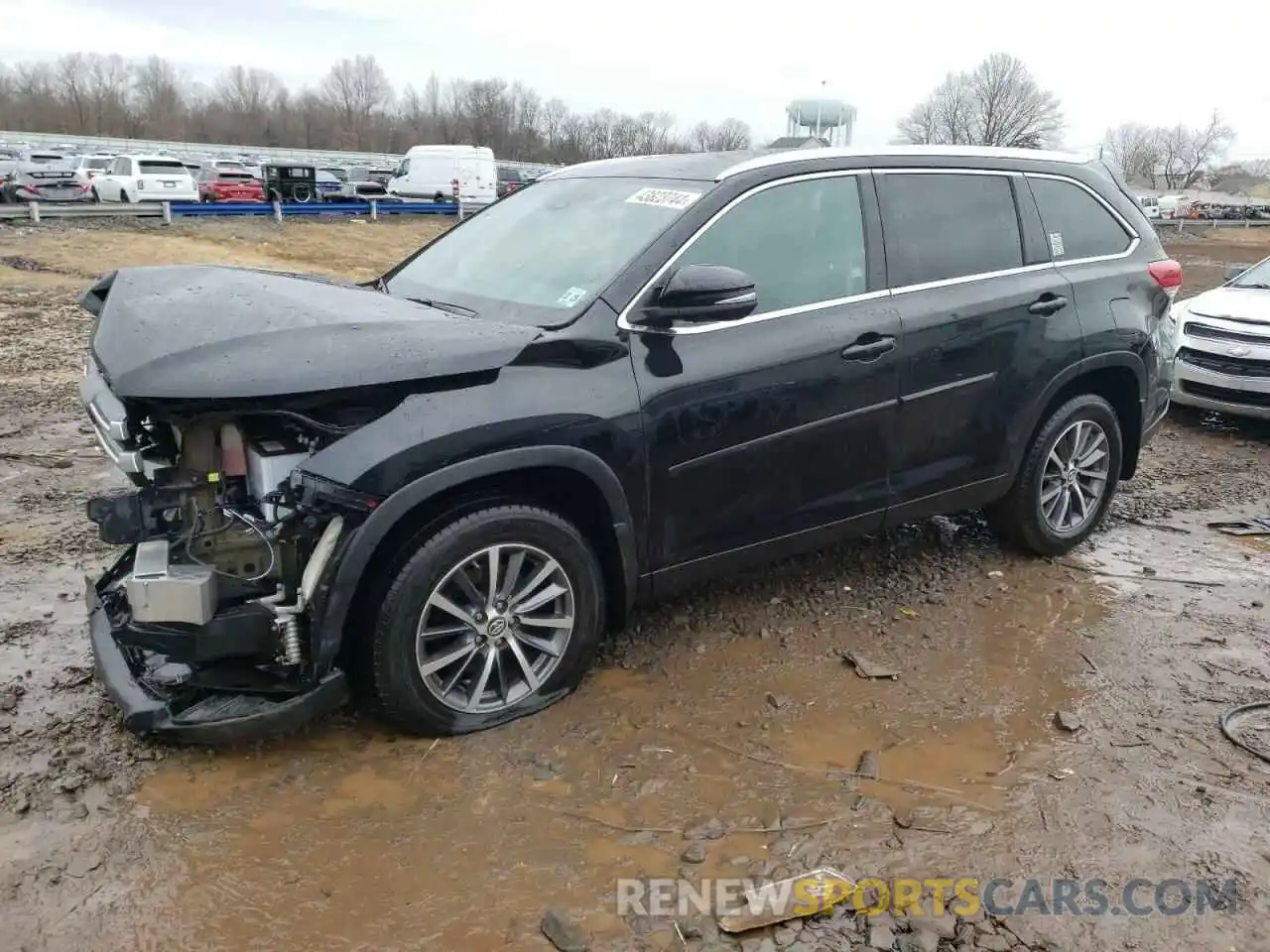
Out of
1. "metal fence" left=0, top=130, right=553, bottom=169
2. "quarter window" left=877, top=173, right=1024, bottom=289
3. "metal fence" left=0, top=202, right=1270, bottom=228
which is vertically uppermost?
"metal fence" left=0, top=130, right=553, bottom=169

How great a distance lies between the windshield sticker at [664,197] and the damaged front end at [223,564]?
1.53 m

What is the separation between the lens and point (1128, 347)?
188 inches

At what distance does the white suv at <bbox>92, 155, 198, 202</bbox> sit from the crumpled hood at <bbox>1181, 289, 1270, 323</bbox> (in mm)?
25472

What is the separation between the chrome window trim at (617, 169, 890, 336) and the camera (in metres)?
3.35

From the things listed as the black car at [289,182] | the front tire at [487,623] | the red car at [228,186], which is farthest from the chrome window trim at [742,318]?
the black car at [289,182]

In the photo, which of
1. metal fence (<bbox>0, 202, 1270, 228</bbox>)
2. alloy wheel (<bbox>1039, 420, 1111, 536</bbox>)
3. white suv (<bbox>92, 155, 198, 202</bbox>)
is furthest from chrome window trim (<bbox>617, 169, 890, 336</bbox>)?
white suv (<bbox>92, 155, 198, 202</bbox>)

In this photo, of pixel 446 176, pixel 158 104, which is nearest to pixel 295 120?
pixel 158 104

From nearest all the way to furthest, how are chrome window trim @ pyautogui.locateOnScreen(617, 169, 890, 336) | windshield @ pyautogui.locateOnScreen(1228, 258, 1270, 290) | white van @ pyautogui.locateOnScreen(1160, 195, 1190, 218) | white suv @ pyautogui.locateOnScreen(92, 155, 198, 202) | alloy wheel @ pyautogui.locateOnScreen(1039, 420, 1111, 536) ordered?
chrome window trim @ pyautogui.locateOnScreen(617, 169, 890, 336) → alloy wheel @ pyautogui.locateOnScreen(1039, 420, 1111, 536) → windshield @ pyautogui.locateOnScreen(1228, 258, 1270, 290) → white suv @ pyautogui.locateOnScreen(92, 155, 198, 202) → white van @ pyautogui.locateOnScreen(1160, 195, 1190, 218)

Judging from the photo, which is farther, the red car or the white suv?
the red car

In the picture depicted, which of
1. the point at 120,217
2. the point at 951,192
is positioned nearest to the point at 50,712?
the point at 951,192

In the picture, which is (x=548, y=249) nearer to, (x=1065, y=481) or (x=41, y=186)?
(x=1065, y=481)

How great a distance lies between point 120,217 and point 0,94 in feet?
281

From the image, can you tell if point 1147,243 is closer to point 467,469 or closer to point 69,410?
point 467,469

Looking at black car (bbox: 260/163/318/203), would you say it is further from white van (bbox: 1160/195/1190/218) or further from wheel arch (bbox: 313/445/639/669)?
white van (bbox: 1160/195/1190/218)
